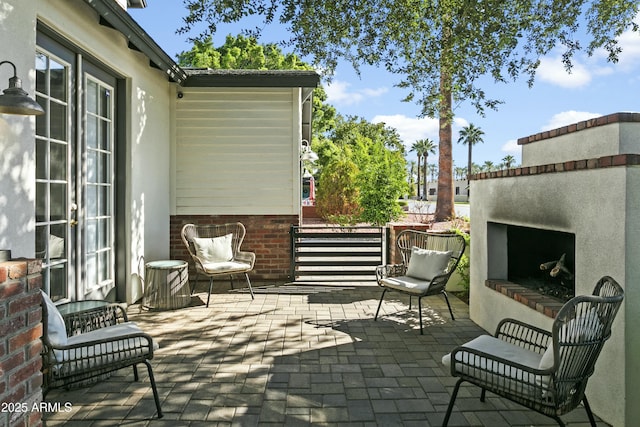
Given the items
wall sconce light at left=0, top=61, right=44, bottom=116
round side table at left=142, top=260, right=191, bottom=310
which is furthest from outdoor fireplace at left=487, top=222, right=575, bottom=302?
wall sconce light at left=0, top=61, right=44, bottom=116

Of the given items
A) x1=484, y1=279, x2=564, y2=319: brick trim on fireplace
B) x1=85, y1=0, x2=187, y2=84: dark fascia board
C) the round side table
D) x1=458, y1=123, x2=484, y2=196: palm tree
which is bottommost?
the round side table

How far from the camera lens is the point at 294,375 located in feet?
11.4

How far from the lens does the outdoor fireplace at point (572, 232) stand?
263 cm

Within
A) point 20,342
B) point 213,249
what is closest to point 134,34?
point 213,249

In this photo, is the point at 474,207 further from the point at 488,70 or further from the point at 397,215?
the point at 397,215

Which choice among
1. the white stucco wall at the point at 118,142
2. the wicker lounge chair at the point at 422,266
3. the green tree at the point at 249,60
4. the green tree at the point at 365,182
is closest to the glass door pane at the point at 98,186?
the white stucco wall at the point at 118,142

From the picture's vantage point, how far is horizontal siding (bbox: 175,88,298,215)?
7.03m

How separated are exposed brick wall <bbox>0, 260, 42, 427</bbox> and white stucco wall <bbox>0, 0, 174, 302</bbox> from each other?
1057mm

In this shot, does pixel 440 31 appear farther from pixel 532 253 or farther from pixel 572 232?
pixel 572 232

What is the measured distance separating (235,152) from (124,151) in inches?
75.8

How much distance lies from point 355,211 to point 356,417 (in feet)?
48.0

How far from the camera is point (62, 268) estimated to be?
421cm

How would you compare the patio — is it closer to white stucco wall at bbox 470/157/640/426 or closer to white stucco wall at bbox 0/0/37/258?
white stucco wall at bbox 470/157/640/426

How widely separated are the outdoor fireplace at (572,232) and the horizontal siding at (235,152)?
10.0 ft
